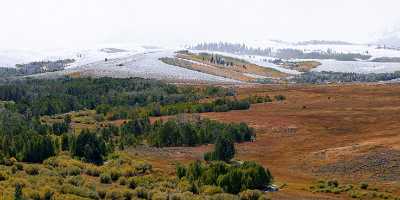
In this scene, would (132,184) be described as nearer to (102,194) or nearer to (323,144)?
(102,194)

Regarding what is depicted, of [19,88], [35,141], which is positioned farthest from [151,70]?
[35,141]

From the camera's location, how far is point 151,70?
6639 inches

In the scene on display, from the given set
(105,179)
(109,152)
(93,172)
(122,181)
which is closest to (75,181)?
(105,179)

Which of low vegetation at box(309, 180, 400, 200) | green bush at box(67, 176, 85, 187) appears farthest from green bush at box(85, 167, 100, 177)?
low vegetation at box(309, 180, 400, 200)

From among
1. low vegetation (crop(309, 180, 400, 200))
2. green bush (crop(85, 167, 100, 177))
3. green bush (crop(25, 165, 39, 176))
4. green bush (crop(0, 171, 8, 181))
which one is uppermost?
green bush (crop(0, 171, 8, 181))

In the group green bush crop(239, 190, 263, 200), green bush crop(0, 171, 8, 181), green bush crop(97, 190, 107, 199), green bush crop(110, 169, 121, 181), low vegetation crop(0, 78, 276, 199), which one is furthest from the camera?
green bush crop(110, 169, 121, 181)

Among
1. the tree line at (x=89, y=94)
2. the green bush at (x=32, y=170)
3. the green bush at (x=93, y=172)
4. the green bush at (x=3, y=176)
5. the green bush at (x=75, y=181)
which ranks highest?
the green bush at (x=3, y=176)

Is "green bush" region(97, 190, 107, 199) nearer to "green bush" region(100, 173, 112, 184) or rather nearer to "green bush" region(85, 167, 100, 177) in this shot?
"green bush" region(100, 173, 112, 184)

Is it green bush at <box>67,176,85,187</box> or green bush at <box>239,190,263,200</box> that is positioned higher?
green bush at <box>67,176,85,187</box>

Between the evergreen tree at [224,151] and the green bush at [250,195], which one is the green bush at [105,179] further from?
the evergreen tree at [224,151]

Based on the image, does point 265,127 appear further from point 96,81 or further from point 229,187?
point 96,81

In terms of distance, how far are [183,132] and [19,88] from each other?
54.2 meters

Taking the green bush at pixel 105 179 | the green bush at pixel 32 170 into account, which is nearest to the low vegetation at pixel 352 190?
the green bush at pixel 105 179

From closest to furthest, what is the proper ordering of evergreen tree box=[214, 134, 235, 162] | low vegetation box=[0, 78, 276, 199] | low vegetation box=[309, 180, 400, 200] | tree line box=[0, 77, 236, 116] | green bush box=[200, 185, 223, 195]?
low vegetation box=[0, 78, 276, 199], green bush box=[200, 185, 223, 195], low vegetation box=[309, 180, 400, 200], evergreen tree box=[214, 134, 235, 162], tree line box=[0, 77, 236, 116]
